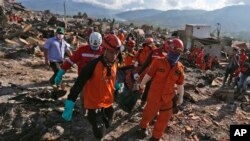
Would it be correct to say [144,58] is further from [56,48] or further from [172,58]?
[56,48]

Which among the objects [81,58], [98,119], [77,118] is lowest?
[77,118]

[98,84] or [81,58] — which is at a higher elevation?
[81,58]

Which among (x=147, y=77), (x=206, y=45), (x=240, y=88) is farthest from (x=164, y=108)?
(x=206, y=45)

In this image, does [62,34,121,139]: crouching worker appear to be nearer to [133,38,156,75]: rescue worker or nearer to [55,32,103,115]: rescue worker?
[55,32,103,115]: rescue worker

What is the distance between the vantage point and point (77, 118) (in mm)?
8195

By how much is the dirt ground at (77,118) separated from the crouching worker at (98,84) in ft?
5.43

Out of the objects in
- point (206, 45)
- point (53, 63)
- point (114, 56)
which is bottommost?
point (206, 45)

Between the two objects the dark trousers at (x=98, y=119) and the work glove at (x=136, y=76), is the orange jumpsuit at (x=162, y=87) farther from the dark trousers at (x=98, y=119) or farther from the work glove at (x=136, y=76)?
the dark trousers at (x=98, y=119)

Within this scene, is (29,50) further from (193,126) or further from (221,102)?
(193,126)

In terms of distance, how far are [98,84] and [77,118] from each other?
2.78 meters

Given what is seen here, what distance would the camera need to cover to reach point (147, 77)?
22.7 feet

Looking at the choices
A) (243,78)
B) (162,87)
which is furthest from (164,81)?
(243,78)

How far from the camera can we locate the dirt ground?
24.6ft

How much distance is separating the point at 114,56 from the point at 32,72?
329 inches
